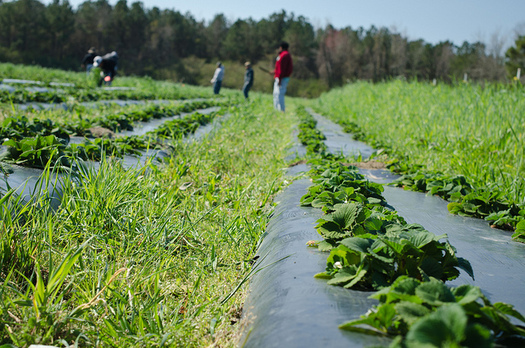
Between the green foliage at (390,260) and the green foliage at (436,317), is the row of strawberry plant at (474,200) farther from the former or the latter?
the green foliage at (436,317)

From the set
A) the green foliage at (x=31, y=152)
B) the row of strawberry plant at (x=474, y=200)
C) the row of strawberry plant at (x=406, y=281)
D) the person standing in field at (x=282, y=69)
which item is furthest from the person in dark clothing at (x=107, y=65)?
the row of strawberry plant at (x=406, y=281)

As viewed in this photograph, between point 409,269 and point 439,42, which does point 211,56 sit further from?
point 409,269

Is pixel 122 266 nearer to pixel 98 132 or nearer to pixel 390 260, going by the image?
pixel 390 260

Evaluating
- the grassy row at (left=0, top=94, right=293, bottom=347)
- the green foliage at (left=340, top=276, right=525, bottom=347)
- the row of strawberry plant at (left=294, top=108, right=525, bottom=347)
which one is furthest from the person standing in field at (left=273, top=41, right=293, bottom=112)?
the green foliage at (left=340, top=276, right=525, bottom=347)

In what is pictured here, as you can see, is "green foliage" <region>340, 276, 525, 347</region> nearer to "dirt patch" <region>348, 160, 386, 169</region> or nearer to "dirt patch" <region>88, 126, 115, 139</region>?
"dirt patch" <region>348, 160, 386, 169</region>

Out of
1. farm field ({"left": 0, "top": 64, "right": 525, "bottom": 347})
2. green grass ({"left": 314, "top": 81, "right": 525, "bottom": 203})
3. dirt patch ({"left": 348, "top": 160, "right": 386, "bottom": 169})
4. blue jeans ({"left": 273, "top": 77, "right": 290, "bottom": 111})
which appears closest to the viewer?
farm field ({"left": 0, "top": 64, "right": 525, "bottom": 347})

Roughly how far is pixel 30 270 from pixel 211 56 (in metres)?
59.5

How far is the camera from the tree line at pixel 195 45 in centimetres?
4191

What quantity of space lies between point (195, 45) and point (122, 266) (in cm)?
6014

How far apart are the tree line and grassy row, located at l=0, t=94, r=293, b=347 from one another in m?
40.0

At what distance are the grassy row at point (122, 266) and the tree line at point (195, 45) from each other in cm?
3997

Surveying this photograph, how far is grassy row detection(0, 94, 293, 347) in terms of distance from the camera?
4.25 ft

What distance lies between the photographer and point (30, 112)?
18.1 ft

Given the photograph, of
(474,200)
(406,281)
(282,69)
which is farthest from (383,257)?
(282,69)
